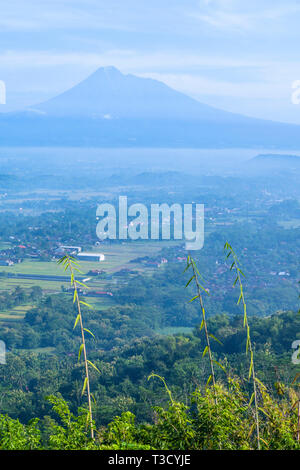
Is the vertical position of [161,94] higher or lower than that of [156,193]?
higher

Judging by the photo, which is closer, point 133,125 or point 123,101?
point 133,125

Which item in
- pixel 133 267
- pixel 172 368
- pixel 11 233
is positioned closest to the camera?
pixel 172 368

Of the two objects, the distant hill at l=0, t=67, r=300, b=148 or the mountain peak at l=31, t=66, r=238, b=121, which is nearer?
the distant hill at l=0, t=67, r=300, b=148

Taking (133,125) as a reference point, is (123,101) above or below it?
above

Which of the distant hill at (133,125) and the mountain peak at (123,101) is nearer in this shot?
the distant hill at (133,125)

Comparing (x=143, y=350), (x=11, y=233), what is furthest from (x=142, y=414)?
(x=11, y=233)
